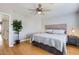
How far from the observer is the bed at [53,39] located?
5.23 ft

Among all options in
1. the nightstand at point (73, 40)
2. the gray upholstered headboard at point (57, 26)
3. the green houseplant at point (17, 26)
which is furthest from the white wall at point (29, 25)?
the nightstand at point (73, 40)

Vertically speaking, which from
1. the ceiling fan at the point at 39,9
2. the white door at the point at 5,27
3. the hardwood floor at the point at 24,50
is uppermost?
the ceiling fan at the point at 39,9

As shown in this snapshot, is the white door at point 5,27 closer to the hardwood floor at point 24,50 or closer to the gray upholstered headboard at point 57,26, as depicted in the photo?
the hardwood floor at point 24,50

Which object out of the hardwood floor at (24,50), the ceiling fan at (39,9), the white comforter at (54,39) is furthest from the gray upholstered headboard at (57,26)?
the hardwood floor at (24,50)

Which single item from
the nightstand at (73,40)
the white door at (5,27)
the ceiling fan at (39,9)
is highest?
the ceiling fan at (39,9)

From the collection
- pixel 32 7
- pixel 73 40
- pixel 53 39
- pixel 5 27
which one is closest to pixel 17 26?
pixel 5 27

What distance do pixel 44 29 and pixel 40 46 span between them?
1.07 ft

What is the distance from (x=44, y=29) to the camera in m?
1.69

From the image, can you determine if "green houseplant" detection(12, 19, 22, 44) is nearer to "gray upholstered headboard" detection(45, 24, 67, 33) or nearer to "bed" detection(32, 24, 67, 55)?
"bed" detection(32, 24, 67, 55)

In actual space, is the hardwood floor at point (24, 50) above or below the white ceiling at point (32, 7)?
below

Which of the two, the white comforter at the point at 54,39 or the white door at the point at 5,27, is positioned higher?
the white door at the point at 5,27

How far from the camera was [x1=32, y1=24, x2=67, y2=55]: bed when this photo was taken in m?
1.59
